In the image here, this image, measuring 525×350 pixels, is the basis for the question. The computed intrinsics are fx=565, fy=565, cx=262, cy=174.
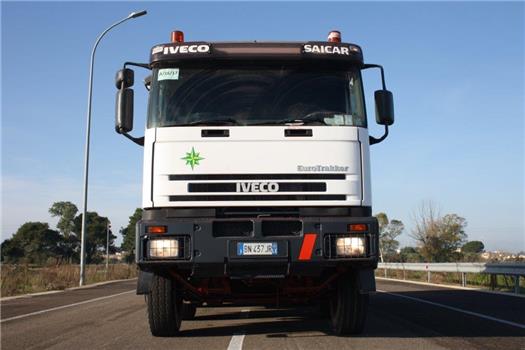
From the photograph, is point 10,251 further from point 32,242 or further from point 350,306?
point 350,306

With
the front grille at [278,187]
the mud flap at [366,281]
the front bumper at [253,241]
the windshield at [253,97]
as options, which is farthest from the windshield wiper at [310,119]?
the mud flap at [366,281]

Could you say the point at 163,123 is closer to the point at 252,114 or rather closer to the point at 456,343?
the point at 252,114

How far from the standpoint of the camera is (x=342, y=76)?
7.18m

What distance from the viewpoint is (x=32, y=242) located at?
79.4m

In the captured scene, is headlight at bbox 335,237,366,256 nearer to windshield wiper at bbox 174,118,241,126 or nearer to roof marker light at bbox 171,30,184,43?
windshield wiper at bbox 174,118,241,126

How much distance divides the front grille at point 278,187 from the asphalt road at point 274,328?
1820 millimetres

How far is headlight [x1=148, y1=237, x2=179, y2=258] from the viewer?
6.41m

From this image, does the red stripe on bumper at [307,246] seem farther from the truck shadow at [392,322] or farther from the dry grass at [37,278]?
the dry grass at [37,278]

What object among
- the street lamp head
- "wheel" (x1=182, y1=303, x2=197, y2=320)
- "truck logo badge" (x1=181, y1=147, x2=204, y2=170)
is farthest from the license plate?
the street lamp head

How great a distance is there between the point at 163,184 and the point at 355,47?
9.73 ft

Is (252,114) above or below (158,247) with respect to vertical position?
above

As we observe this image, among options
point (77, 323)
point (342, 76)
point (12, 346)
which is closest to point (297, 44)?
point (342, 76)

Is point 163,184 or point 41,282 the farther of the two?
point 41,282

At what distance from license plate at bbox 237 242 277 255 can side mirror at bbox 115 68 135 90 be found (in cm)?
262
